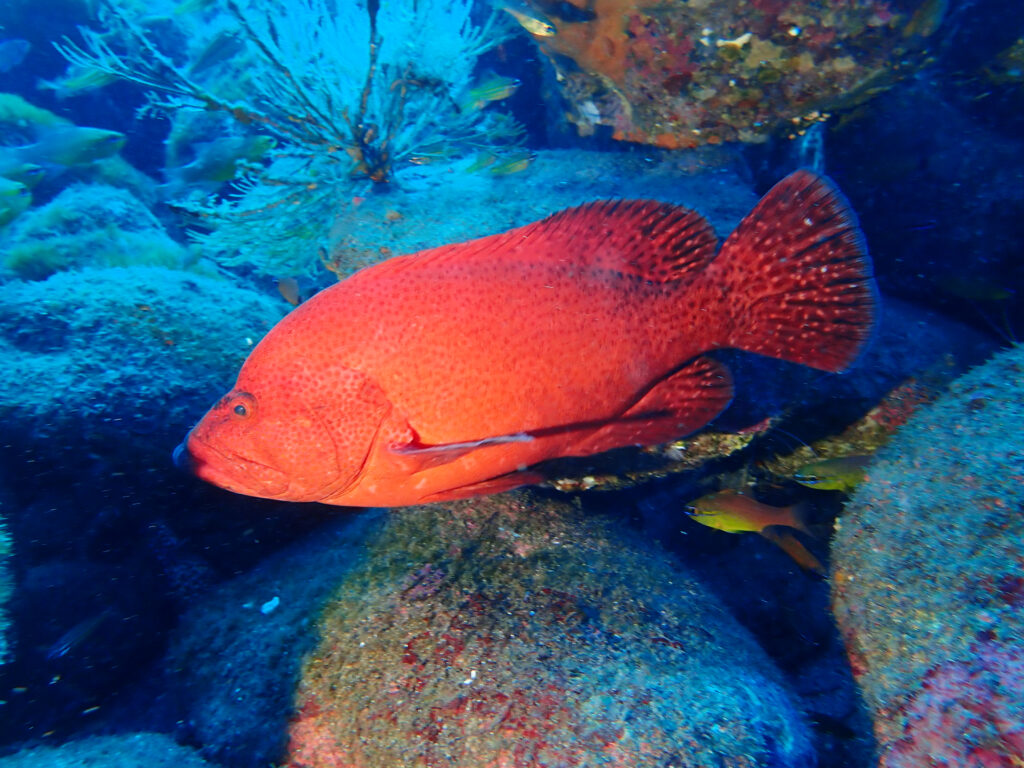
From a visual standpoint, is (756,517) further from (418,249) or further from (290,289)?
(290,289)

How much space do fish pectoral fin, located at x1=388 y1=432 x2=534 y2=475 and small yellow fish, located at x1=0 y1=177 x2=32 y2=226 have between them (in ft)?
25.0

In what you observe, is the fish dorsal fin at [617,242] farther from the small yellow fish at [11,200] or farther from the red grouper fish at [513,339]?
the small yellow fish at [11,200]

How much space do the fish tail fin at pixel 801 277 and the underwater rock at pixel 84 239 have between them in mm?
6676

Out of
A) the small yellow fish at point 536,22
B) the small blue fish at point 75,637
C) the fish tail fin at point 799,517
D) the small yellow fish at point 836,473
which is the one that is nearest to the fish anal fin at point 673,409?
the small yellow fish at point 836,473

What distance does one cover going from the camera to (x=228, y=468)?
90.7 inches

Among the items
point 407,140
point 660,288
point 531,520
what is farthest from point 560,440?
point 407,140

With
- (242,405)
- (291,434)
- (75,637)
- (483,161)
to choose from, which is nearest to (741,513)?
(291,434)

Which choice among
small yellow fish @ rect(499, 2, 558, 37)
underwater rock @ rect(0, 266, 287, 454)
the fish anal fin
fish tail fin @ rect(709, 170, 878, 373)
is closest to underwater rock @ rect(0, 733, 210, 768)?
underwater rock @ rect(0, 266, 287, 454)

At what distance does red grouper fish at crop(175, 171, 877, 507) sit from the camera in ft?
7.49

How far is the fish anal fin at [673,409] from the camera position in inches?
105

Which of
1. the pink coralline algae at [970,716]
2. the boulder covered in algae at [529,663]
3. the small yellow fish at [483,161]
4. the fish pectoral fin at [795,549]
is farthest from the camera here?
the small yellow fish at [483,161]

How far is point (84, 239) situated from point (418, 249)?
211 inches

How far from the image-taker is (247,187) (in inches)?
209

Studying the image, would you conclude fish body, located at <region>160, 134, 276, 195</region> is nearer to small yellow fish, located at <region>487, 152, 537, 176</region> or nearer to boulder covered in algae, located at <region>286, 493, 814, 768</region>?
small yellow fish, located at <region>487, 152, 537, 176</region>
